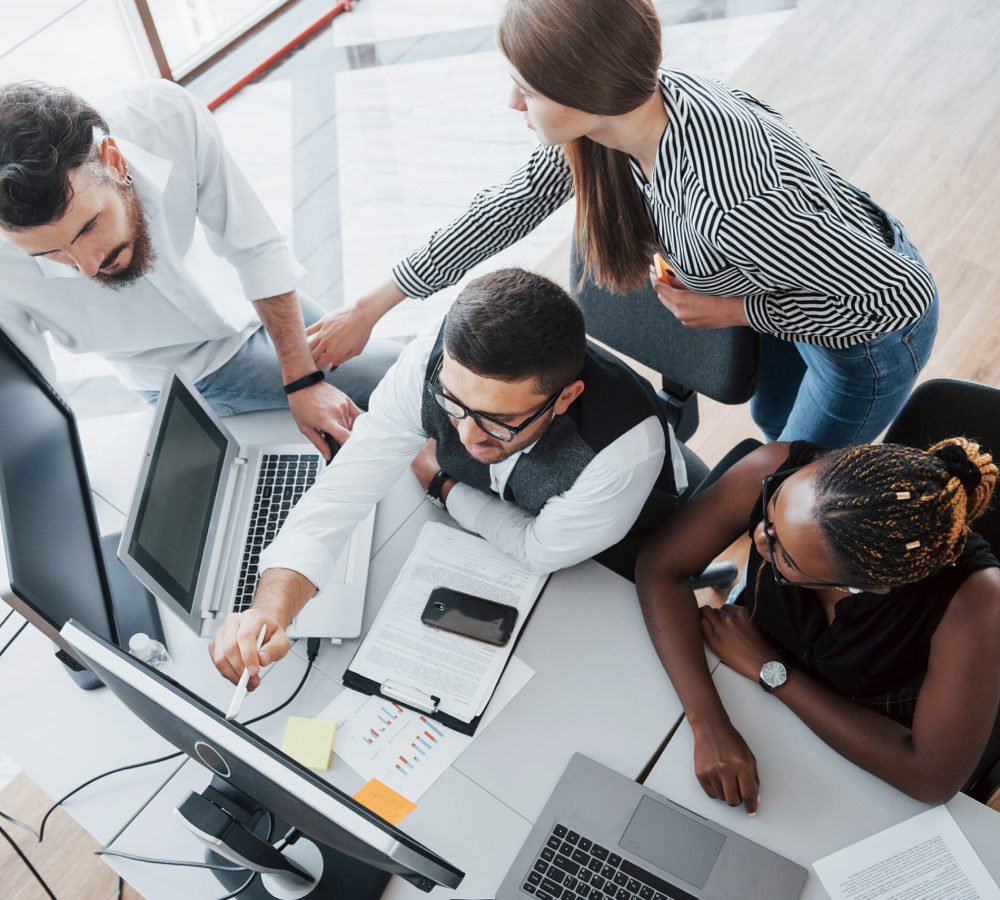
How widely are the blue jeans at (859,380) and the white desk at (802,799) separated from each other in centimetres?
60

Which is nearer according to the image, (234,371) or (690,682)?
(690,682)

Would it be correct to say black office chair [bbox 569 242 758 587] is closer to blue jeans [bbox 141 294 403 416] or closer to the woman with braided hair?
the woman with braided hair

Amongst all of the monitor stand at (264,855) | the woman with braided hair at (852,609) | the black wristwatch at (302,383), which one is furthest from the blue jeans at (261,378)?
the monitor stand at (264,855)

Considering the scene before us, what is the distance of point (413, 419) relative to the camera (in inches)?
65.7

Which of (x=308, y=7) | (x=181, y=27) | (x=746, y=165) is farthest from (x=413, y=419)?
(x=308, y=7)

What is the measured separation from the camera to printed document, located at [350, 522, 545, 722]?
60.3 inches

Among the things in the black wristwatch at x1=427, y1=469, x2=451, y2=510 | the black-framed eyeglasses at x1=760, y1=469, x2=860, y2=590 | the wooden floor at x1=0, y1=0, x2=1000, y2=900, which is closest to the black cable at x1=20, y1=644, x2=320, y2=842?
the black wristwatch at x1=427, y1=469, x2=451, y2=510

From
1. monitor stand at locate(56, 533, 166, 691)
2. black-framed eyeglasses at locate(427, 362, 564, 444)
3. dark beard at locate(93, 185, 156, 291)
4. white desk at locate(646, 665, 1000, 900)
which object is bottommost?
white desk at locate(646, 665, 1000, 900)

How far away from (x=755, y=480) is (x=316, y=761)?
2.86ft

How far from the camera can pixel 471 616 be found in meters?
1.59

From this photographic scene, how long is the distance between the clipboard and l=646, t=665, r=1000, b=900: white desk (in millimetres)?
299

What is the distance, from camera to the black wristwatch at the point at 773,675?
1498mm

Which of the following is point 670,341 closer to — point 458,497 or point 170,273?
point 458,497

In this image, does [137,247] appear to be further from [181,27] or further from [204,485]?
[181,27]
